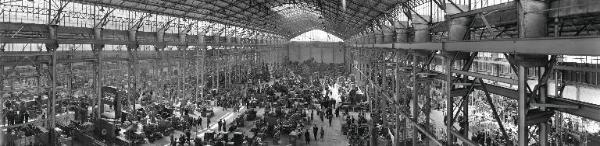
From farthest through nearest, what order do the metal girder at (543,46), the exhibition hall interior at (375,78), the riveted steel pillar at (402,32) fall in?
the riveted steel pillar at (402,32) → the exhibition hall interior at (375,78) → the metal girder at (543,46)

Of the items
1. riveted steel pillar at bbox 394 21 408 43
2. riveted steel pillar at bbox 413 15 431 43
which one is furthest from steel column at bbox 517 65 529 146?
riveted steel pillar at bbox 394 21 408 43

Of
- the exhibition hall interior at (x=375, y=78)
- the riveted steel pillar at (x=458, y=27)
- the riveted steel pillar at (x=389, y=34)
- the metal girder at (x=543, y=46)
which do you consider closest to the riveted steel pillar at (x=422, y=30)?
the exhibition hall interior at (x=375, y=78)

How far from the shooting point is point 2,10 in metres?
21.5

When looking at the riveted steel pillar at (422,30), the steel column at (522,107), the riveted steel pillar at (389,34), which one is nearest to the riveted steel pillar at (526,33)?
the steel column at (522,107)

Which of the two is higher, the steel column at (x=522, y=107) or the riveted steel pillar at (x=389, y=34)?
Answer: the riveted steel pillar at (x=389, y=34)

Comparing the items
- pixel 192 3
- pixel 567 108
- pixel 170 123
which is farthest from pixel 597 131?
pixel 192 3

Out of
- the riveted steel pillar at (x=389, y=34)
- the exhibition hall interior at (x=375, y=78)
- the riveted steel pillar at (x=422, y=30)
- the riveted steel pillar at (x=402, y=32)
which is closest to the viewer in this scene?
the exhibition hall interior at (x=375, y=78)

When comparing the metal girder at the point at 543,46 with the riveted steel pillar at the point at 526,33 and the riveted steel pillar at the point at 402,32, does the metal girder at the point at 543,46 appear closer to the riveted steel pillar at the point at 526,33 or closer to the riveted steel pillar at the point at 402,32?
the riveted steel pillar at the point at 526,33

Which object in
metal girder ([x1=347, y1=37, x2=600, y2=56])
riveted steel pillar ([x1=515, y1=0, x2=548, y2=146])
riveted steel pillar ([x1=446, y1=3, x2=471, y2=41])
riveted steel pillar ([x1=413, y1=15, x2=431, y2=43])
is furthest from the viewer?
riveted steel pillar ([x1=413, y1=15, x2=431, y2=43])

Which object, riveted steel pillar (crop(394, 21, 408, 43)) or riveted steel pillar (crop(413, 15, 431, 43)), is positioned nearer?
riveted steel pillar (crop(413, 15, 431, 43))

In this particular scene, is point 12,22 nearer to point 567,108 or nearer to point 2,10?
point 2,10

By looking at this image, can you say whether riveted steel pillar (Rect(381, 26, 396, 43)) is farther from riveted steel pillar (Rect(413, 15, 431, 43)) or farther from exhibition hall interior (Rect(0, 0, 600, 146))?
riveted steel pillar (Rect(413, 15, 431, 43))

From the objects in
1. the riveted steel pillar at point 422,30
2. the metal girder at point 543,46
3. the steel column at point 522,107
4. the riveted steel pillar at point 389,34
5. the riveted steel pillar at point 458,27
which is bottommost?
the steel column at point 522,107

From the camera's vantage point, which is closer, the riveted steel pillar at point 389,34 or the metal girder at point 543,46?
the metal girder at point 543,46
